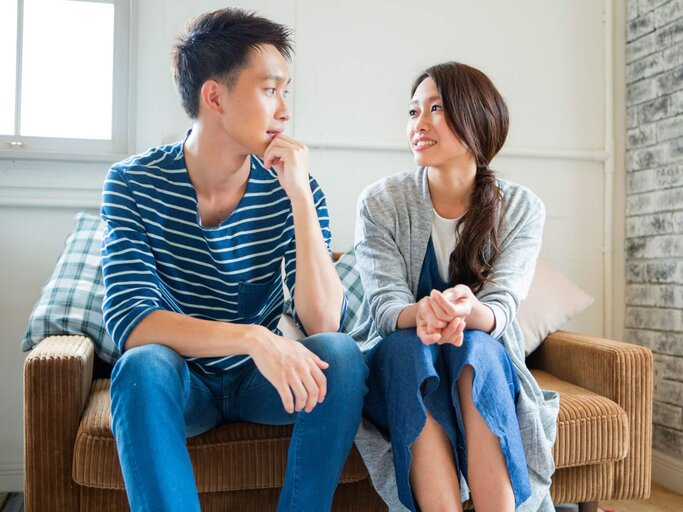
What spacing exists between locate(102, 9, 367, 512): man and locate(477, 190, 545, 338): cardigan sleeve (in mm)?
348

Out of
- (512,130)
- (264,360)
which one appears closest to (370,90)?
(512,130)

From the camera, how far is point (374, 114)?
2494 millimetres

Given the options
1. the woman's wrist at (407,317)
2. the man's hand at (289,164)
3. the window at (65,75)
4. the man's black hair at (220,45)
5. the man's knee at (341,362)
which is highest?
Result: the window at (65,75)

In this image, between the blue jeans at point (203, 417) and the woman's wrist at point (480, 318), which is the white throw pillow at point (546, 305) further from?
the blue jeans at point (203, 417)

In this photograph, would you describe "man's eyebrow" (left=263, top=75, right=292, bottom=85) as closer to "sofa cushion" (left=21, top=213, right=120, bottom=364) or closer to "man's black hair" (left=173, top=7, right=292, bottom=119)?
"man's black hair" (left=173, top=7, right=292, bottom=119)

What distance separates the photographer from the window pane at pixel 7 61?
7.71ft

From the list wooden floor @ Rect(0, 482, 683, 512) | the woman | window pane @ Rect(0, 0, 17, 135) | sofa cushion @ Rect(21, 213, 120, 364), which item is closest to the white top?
the woman

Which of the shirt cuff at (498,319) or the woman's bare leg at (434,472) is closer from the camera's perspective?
the woman's bare leg at (434,472)

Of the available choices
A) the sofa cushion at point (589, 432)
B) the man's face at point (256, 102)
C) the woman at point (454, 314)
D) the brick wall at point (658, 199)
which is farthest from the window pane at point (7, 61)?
the brick wall at point (658, 199)

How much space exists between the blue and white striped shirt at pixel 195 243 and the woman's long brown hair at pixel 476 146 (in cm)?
36

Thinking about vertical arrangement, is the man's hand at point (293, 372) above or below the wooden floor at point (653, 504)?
above

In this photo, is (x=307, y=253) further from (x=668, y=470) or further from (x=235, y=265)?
(x=668, y=470)

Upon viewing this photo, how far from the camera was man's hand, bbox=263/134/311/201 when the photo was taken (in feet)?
4.64

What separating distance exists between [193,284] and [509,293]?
27.5 inches
